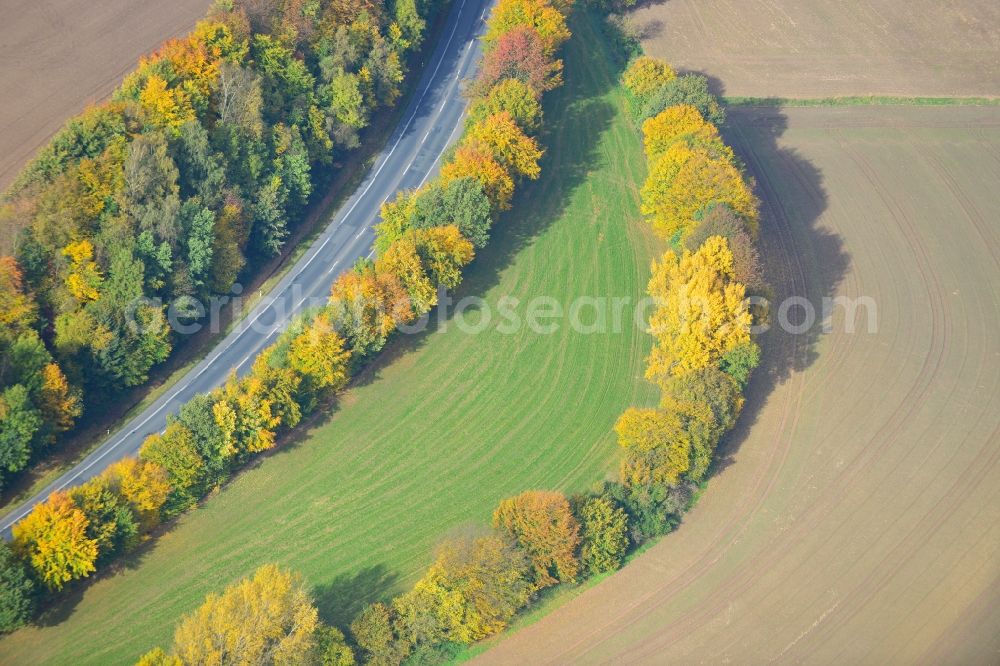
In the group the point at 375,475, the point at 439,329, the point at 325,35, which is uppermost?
the point at 325,35

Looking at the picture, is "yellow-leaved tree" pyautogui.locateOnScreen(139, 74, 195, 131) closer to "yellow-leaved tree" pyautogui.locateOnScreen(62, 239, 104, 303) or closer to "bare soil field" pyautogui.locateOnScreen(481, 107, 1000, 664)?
"yellow-leaved tree" pyautogui.locateOnScreen(62, 239, 104, 303)

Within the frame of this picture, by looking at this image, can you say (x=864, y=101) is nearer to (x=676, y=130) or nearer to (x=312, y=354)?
(x=676, y=130)

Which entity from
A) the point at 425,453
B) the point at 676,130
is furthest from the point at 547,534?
the point at 676,130

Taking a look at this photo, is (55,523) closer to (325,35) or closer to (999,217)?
(325,35)

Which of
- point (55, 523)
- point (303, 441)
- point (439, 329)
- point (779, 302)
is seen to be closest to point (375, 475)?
point (303, 441)

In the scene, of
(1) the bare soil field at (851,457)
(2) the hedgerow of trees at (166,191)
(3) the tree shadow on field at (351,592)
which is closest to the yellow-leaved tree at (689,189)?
(1) the bare soil field at (851,457)

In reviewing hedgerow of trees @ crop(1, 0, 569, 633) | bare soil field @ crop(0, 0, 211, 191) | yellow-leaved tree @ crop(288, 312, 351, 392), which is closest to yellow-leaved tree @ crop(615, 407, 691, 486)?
hedgerow of trees @ crop(1, 0, 569, 633)
